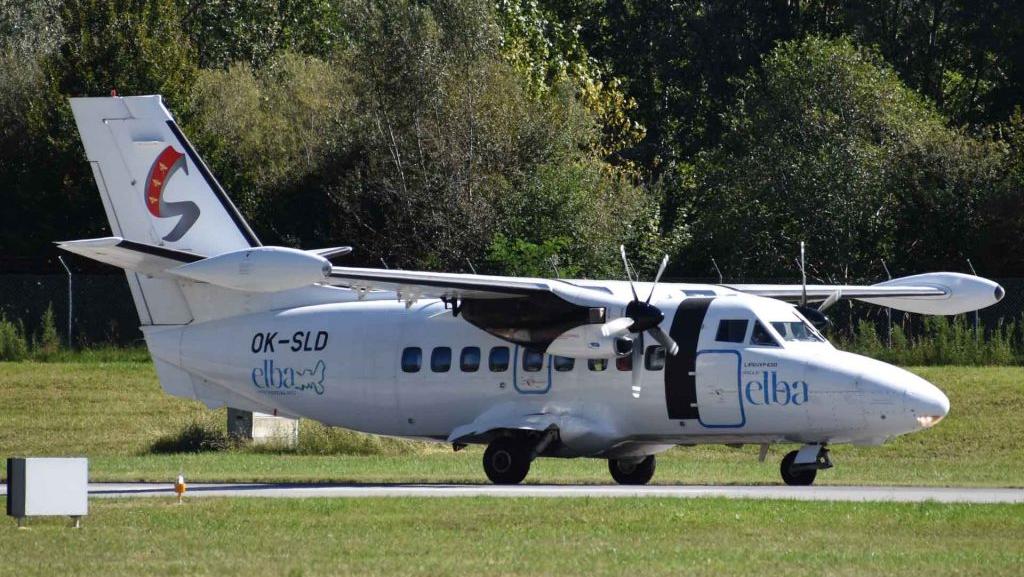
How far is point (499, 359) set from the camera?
998 inches

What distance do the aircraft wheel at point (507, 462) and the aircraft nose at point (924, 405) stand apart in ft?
19.0

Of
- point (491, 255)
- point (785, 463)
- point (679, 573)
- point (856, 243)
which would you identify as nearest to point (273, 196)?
point (491, 255)

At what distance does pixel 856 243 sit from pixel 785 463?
75.2 feet

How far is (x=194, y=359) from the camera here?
88.3 ft

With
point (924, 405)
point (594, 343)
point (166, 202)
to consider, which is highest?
point (166, 202)

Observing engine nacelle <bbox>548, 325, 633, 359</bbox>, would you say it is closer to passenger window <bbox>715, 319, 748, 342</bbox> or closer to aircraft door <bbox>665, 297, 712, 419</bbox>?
aircraft door <bbox>665, 297, 712, 419</bbox>

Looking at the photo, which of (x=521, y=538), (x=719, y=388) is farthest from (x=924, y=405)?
(x=521, y=538)

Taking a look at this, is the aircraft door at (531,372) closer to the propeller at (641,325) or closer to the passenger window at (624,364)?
the passenger window at (624,364)

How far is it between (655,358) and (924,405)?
13.1 feet

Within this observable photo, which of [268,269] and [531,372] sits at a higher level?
[268,269]

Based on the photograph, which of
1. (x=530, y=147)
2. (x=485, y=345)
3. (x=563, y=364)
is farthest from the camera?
(x=530, y=147)

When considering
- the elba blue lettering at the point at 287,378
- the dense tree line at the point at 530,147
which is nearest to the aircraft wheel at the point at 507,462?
the elba blue lettering at the point at 287,378

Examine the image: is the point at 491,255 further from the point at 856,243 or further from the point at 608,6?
the point at 608,6

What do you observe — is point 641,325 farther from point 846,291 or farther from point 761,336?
point 846,291
